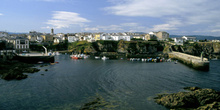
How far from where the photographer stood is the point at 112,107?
15.5 m

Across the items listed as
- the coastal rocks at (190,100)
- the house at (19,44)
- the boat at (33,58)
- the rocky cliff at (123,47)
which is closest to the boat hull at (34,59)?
the boat at (33,58)

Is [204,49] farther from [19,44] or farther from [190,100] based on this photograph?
[19,44]

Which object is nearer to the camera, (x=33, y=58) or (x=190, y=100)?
(x=190, y=100)

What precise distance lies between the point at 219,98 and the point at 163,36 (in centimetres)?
10273

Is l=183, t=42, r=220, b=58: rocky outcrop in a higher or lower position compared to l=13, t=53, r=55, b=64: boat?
higher

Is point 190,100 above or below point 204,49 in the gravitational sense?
below

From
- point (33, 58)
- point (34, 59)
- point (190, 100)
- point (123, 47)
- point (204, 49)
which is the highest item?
point (123, 47)

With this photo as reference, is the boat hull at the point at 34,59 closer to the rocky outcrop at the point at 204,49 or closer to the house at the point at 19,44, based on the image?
the house at the point at 19,44

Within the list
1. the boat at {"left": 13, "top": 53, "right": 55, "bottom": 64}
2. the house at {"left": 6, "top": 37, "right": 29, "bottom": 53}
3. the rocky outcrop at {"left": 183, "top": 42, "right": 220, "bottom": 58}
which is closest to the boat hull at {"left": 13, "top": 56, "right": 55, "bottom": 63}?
the boat at {"left": 13, "top": 53, "right": 55, "bottom": 64}

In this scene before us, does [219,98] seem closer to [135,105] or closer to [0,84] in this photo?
[135,105]

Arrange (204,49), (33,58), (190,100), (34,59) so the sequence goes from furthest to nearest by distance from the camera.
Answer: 1. (204,49)
2. (34,59)
3. (33,58)
4. (190,100)

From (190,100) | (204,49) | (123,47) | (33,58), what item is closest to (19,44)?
(33,58)

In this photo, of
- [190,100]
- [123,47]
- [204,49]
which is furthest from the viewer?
[123,47]

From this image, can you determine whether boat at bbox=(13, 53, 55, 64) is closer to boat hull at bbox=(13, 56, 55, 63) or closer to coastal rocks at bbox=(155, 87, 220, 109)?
boat hull at bbox=(13, 56, 55, 63)
